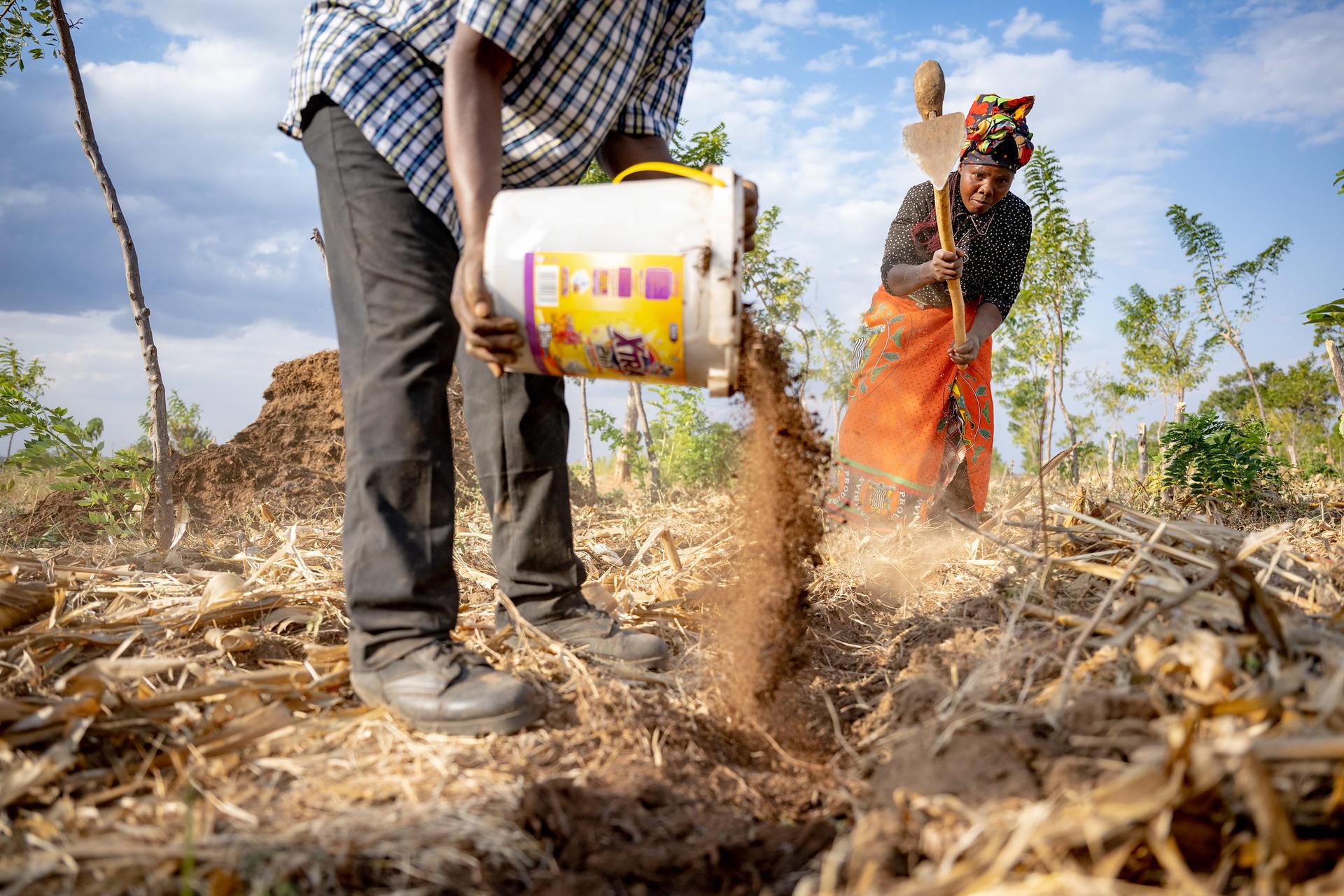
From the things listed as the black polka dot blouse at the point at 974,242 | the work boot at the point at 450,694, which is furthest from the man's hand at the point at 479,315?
the black polka dot blouse at the point at 974,242

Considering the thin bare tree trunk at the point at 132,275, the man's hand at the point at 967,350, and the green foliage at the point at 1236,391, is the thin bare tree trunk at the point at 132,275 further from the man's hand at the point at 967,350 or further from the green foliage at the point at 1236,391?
the green foliage at the point at 1236,391

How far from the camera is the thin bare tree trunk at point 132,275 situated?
12.0 feet

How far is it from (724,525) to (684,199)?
2.05 meters

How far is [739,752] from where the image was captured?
1.77 metres

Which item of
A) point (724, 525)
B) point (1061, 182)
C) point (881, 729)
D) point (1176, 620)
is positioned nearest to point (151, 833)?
point (881, 729)

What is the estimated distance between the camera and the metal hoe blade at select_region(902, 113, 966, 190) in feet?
10.4

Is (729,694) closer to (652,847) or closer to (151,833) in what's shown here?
(652,847)

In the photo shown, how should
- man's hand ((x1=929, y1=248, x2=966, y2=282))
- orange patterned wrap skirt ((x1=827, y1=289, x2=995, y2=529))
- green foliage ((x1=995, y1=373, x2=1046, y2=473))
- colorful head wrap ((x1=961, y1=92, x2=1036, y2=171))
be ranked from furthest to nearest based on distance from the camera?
green foliage ((x1=995, y1=373, x2=1046, y2=473))
orange patterned wrap skirt ((x1=827, y1=289, x2=995, y2=529))
colorful head wrap ((x1=961, y1=92, x2=1036, y2=171))
man's hand ((x1=929, y1=248, x2=966, y2=282))

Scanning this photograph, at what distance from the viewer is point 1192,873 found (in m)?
1.08

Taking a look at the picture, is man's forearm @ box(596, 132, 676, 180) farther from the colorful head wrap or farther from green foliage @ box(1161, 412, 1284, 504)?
green foliage @ box(1161, 412, 1284, 504)

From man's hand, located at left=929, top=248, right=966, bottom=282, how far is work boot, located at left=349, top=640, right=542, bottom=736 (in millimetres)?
2596

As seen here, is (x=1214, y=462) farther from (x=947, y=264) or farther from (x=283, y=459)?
(x=283, y=459)

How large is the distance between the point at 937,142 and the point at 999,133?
1.90 ft

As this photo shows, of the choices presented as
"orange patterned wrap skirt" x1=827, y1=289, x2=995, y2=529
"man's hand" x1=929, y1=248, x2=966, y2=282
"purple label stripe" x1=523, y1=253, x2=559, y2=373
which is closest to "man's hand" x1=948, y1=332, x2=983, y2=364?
"orange patterned wrap skirt" x1=827, y1=289, x2=995, y2=529
